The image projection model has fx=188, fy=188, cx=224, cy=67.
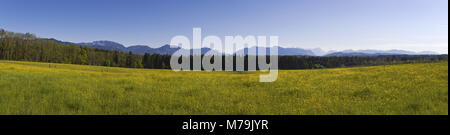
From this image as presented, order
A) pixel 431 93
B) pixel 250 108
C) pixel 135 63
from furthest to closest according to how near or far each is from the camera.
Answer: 1. pixel 135 63
2. pixel 431 93
3. pixel 250 108

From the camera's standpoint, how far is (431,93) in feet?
26.0

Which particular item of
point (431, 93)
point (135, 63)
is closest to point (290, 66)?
point (135, 63)
